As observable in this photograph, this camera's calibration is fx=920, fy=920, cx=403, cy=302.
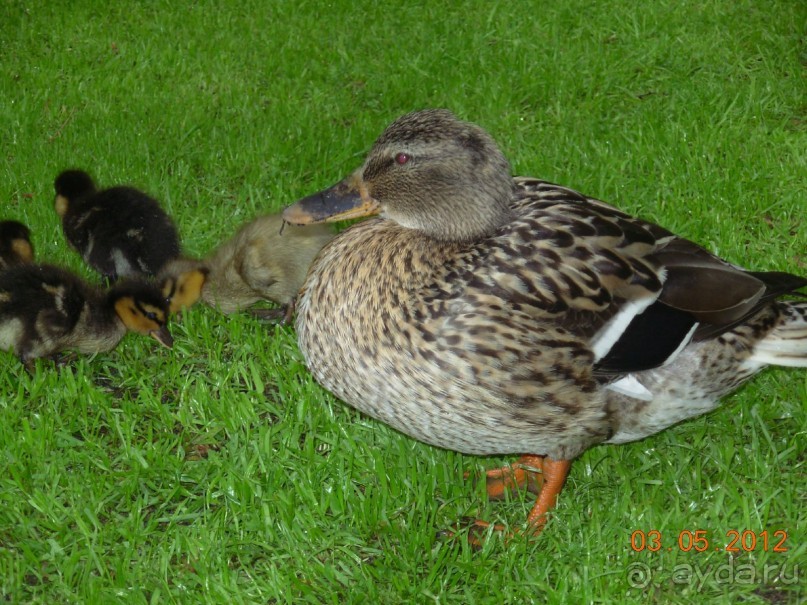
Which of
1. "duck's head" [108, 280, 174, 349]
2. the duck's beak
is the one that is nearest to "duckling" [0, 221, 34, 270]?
"duck's head" [108, 280, 174, 349]

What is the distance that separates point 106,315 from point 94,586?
1.30 m

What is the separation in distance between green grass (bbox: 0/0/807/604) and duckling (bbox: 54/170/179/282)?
0.63ft

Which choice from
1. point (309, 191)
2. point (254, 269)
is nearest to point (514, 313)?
point (254, 269)

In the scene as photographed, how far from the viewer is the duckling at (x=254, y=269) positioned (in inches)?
156

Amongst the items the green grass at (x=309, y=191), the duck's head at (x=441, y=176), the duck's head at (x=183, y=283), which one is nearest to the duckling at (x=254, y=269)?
the duck's head at (x=183, y=283)

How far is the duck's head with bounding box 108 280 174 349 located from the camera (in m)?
3.67

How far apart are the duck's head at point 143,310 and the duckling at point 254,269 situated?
0.53 feet

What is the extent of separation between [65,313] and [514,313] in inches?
75.1

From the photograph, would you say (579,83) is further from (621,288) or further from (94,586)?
(94,586)

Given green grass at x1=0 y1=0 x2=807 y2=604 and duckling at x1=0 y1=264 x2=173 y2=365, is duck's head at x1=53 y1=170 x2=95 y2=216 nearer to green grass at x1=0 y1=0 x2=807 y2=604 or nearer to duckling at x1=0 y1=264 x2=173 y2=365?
green grass at x1=0 y1=0 x2=807 y2=604

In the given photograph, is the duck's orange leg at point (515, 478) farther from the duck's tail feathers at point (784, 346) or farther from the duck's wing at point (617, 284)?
the duck's tail feathers at point (784, 346)

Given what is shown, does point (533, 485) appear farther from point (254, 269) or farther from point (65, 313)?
point (65, 313)

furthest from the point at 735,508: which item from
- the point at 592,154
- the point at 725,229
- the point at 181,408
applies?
the point at 592,154

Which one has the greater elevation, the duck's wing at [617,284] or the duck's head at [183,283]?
the duck's wing at [617,284]
